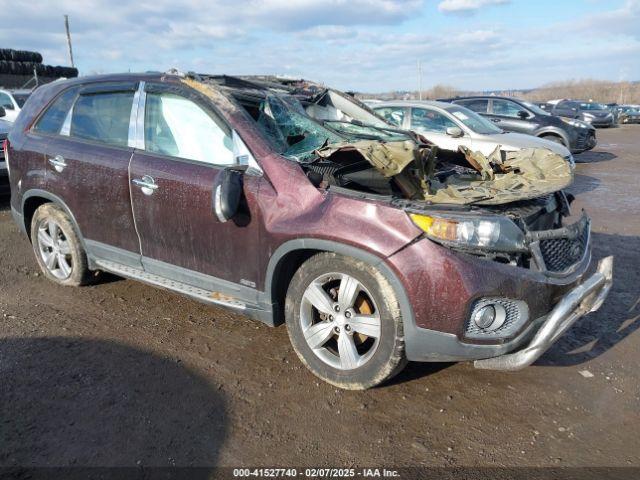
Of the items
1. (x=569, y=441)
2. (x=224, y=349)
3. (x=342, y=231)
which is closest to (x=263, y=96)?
(x=342, y=231)

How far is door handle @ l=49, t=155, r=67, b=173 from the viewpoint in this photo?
4.19 meters

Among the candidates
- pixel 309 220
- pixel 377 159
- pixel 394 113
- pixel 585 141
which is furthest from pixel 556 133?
pixel 309 220

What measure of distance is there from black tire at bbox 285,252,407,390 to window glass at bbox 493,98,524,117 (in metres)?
11.5

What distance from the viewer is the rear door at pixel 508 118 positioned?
1308 centimetres

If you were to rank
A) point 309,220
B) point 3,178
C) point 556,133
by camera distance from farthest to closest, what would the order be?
1. point 556,133
2. point 3,178
3. point 309,220

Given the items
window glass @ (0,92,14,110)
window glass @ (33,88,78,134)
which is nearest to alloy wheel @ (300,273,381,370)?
window glass @ (33,88,78,134)

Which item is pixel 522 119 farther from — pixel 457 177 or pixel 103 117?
pixel 103 117

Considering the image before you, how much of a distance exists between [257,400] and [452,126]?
24.6ft

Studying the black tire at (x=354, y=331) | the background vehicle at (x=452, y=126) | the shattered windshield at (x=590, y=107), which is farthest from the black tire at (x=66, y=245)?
the shattered windshield at (x=590, y=107)

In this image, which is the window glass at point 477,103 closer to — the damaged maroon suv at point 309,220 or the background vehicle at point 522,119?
the background vehicle at point 522,119

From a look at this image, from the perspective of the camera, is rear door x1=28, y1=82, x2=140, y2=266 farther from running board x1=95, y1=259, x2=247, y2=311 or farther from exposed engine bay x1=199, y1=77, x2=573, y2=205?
exposed engine bay x1=199, y1=77, x2=573, y2=205

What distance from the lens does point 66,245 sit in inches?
177

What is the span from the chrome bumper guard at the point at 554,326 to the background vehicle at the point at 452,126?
239 inches

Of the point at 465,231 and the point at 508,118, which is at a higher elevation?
the point at 508,118
